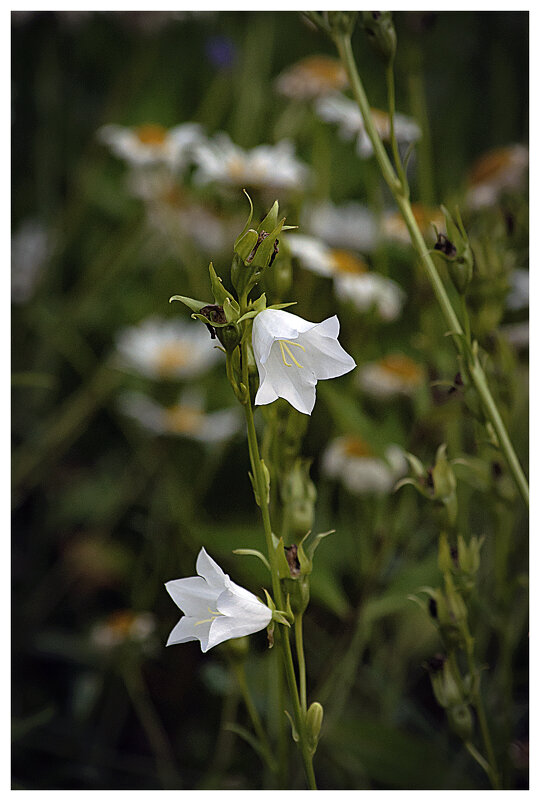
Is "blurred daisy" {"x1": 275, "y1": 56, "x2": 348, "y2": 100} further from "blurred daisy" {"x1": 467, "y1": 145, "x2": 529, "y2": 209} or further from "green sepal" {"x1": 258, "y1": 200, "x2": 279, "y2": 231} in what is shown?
"green sepal" {"x1": 258, "y1": 200, "x2": 279, "y2": 231}

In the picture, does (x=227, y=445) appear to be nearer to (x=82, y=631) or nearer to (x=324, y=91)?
(x=82, y=631)

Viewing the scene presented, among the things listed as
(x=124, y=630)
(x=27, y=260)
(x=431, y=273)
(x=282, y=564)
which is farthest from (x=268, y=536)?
(x=27, y=260)

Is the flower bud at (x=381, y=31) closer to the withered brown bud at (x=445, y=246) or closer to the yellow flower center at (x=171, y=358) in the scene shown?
the withered brown bud at (x=445, y=246)

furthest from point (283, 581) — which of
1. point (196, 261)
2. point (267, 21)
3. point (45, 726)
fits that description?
point (267, 21)

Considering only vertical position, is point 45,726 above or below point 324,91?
below

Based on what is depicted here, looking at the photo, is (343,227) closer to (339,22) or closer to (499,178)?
(499,178)

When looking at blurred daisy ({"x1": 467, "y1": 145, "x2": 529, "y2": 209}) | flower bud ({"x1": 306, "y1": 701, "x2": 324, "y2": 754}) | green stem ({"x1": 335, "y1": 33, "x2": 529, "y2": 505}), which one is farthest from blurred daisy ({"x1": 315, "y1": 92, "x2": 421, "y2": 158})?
flower bud ({"x1": 306, "y1": 701, "x2": 324, "y2": 754})
